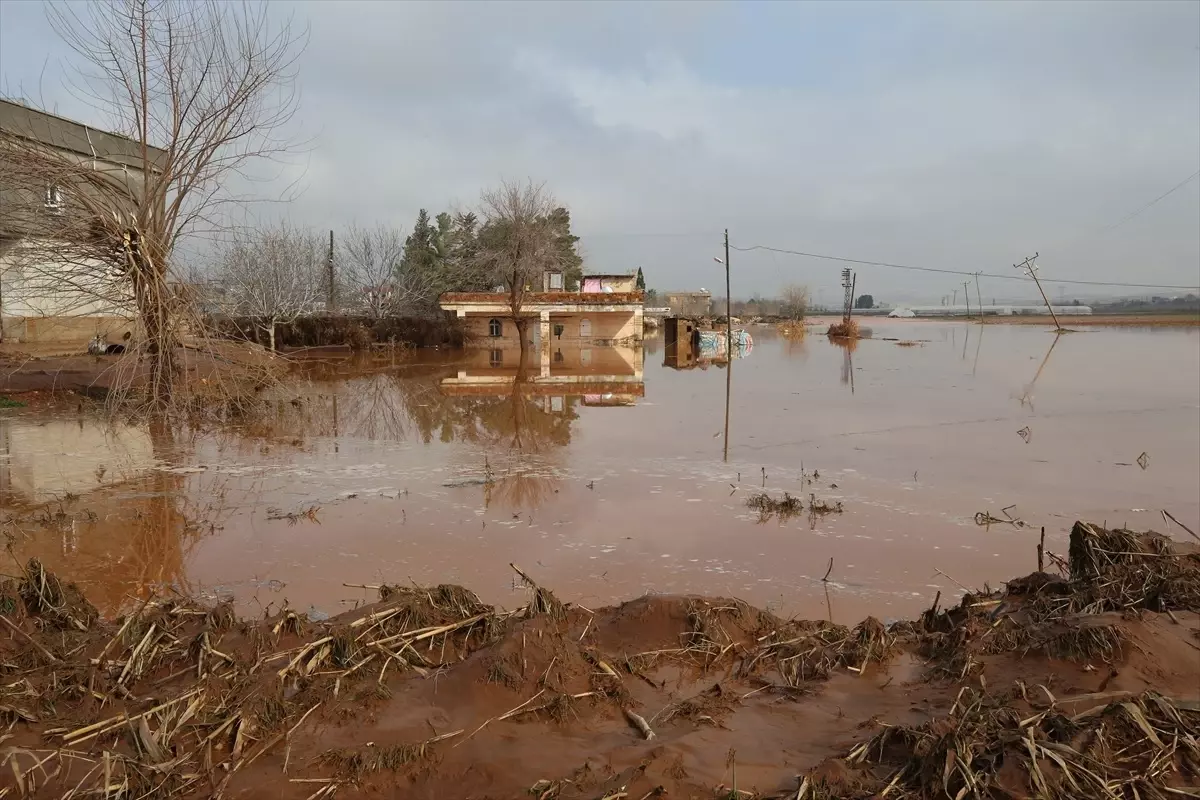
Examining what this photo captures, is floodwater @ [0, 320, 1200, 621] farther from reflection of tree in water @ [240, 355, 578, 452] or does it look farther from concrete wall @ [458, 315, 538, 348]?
concrete wall @ [458, 315, 538, 348]

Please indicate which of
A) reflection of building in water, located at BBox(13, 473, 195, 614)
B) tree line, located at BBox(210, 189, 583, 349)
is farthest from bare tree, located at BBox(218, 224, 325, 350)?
reflection of building in water, located at BBox(13, 473, 195, 614)

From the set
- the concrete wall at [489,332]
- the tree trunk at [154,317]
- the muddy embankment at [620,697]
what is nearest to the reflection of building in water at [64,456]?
the tree trunk at [154,317]

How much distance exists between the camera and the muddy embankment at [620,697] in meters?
3.38

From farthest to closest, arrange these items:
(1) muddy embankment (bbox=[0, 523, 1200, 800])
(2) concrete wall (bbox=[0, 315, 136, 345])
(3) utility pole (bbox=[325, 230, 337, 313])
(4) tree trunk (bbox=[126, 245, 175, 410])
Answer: (3) utility pole (bbox=[325, 230, 337, 313]), (2) concrete wall (bbox=[0, 315, 136, 345]), (4) tree trunk (bbox=[126, 245, 175, 410]), (1) muddy embankment (bbox=[0, 523, 1200, 800])

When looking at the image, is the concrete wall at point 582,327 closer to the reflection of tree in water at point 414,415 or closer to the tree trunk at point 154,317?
the reflection of tree in water at point 414,415

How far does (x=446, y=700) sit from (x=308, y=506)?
5.73 metres

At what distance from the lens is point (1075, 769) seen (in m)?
3.18

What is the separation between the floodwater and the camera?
7.00m

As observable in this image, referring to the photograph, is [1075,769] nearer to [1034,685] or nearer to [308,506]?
[1034,685]

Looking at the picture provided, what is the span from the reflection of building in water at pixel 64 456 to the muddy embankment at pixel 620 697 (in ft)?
17.8

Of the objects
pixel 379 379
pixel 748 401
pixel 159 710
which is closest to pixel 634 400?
pixel 748 401

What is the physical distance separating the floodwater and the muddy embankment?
3.98 feet

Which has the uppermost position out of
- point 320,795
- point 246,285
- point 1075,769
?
point 246,285

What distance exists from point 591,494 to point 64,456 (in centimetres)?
826
